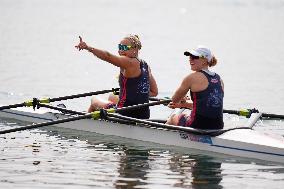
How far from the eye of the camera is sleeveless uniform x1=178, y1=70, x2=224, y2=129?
17297 millimetres

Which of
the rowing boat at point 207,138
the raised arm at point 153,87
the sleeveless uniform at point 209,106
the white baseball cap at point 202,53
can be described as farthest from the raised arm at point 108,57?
the sleeveless uniform at point 209,106

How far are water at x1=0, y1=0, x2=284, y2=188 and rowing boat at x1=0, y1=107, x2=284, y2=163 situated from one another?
0.87ft

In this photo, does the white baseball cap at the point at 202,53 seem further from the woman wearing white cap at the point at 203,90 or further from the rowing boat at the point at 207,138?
the rowing boat at the point at 207,138

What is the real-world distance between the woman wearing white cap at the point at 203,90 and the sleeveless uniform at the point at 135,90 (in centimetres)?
192

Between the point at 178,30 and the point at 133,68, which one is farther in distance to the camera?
the point at 178,30

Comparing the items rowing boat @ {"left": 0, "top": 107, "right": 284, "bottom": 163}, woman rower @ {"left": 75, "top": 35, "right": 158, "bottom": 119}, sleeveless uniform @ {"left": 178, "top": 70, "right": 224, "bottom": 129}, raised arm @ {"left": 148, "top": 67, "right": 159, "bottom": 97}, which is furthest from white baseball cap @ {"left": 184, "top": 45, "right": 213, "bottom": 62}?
raised arm @ {"left": 148, "top": 67, "right": 159, "bottom": 97}

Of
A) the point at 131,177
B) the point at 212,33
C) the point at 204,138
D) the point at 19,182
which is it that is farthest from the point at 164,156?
the point at 212,33

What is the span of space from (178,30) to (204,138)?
57.5m

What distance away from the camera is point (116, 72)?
41688mm

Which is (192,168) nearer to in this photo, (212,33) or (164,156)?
(164,156)

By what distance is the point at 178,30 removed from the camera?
74812 mm

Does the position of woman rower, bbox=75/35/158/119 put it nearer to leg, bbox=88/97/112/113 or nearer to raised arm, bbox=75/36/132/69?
raised arm, bbox=75/36/132/69

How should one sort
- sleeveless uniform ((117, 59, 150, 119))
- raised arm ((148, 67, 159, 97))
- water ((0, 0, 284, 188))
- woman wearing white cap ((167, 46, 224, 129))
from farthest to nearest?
raised arm ((148, 67, 159, 97)) → sleeveless uniform ((117, 59, 150, 119)) → woman wearing white cap ((167, 46, 224, 129)) → water ((0, 0, 284, 188))

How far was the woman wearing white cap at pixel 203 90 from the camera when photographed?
1723 cm
